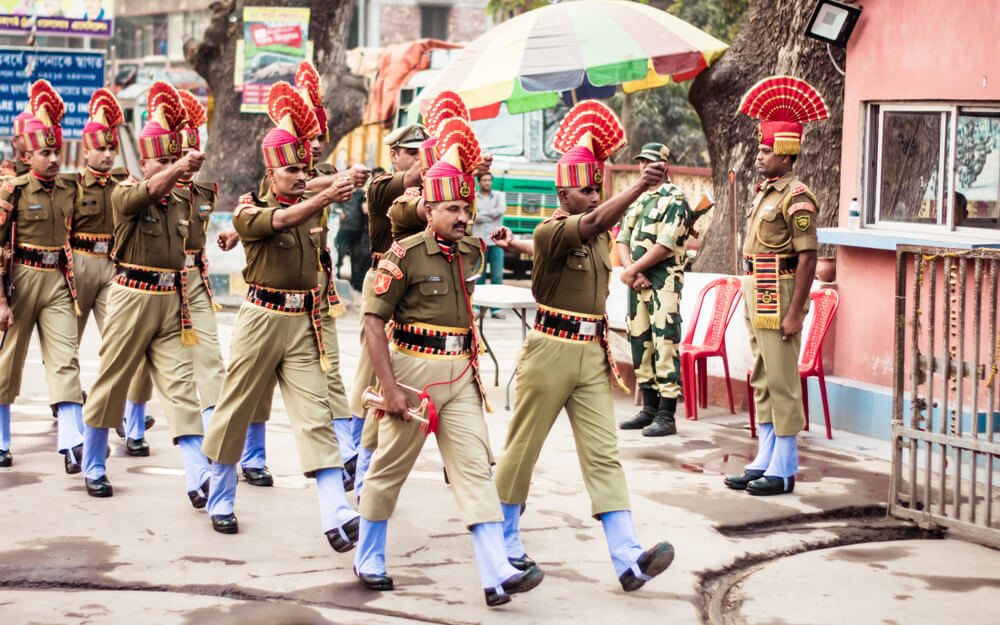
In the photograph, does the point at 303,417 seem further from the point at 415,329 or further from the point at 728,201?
the point at 728,201

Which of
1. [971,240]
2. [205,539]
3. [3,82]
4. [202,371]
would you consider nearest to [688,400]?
[971,240]

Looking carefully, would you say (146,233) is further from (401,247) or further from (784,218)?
(784,218)

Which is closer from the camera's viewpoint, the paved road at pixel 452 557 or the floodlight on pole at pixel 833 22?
the paved road at pixel 452 557

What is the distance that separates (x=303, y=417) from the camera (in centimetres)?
615

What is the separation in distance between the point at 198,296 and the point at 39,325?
113 centimetres

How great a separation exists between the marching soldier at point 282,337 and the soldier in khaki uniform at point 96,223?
2.11 meters

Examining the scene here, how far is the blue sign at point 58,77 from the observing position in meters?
18.2

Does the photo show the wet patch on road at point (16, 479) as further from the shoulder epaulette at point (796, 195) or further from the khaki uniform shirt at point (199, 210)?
the shoulder epaulette at point (796, 195)

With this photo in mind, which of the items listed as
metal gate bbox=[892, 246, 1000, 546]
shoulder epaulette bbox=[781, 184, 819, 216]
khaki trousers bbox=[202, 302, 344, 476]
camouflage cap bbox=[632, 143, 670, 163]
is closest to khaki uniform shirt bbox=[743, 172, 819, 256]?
shoulder epaulette bbox=[781, 184, 819, 216]

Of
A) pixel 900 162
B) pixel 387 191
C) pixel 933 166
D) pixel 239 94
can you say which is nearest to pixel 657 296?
pixel 900 162

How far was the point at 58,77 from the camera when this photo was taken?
18.3 m

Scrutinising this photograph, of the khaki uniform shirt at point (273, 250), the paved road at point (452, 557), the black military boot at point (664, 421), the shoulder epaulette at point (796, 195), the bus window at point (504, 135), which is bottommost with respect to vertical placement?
the paved road at point (452, 557)

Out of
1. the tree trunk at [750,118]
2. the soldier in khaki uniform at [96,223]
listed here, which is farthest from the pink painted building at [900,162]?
the soldier in khaki uniform at [96,223]

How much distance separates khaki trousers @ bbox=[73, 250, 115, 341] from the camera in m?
8.32
